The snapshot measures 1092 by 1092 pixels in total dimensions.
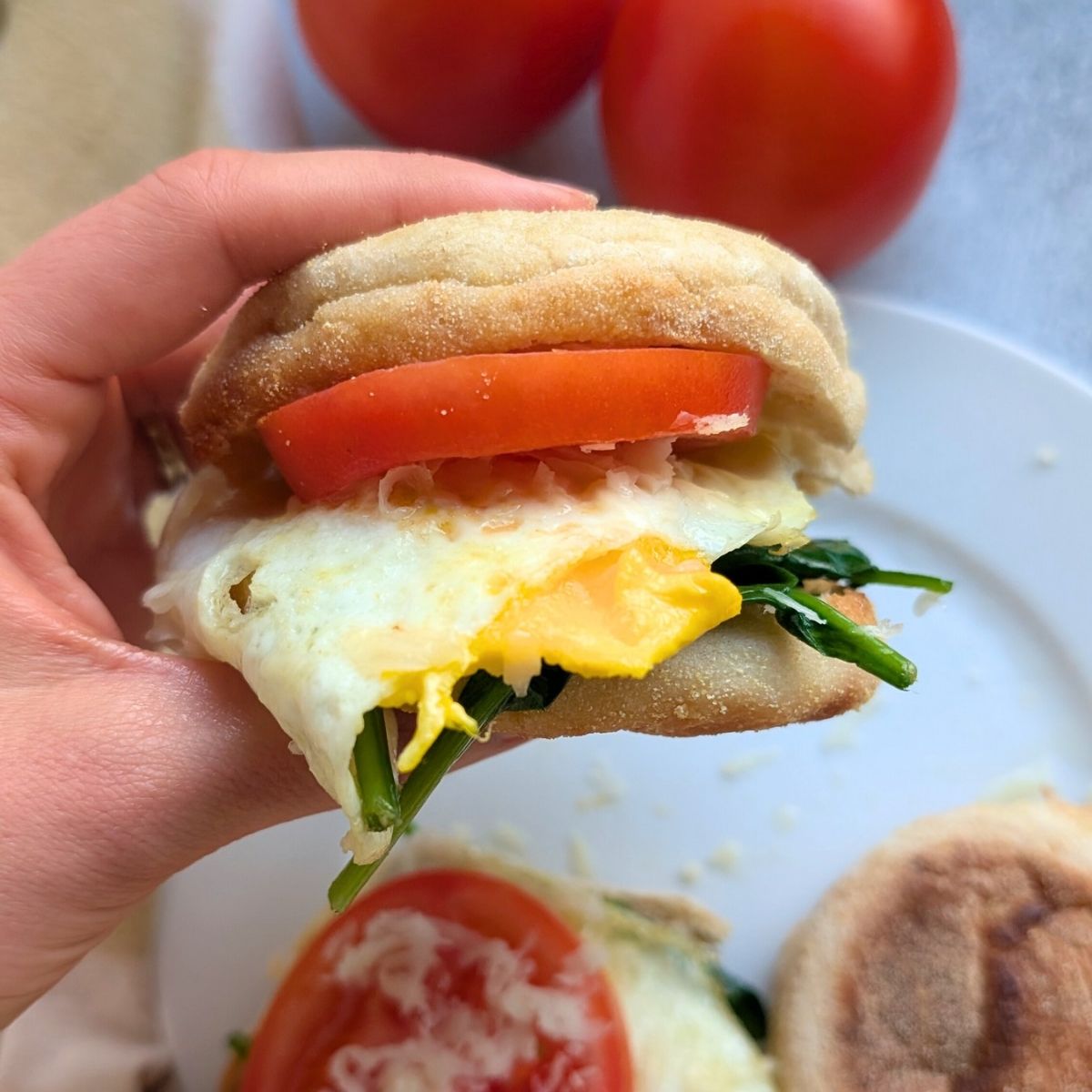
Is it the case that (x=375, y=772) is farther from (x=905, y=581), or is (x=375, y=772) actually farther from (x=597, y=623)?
(x=905, y=581)

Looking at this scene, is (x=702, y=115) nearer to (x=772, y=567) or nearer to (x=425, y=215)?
(x=425, y=215)

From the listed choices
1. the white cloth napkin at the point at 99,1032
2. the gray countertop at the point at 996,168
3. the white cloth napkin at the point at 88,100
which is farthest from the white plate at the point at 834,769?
the white cloth napkin at the point at 88,100

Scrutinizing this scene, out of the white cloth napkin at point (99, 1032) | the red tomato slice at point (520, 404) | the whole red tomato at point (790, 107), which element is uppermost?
the whole red tomato at point (790, 107)

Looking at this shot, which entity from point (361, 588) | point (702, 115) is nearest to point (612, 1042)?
point (361, 588)

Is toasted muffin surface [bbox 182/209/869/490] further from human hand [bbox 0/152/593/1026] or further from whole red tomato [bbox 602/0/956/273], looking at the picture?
whole red tomato [bbox 602/0/956/273]

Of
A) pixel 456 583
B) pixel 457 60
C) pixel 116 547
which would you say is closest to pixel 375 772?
pixel 456 583

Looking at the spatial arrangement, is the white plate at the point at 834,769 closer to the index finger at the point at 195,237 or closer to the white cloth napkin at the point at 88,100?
the index finger at the point at 195,237
